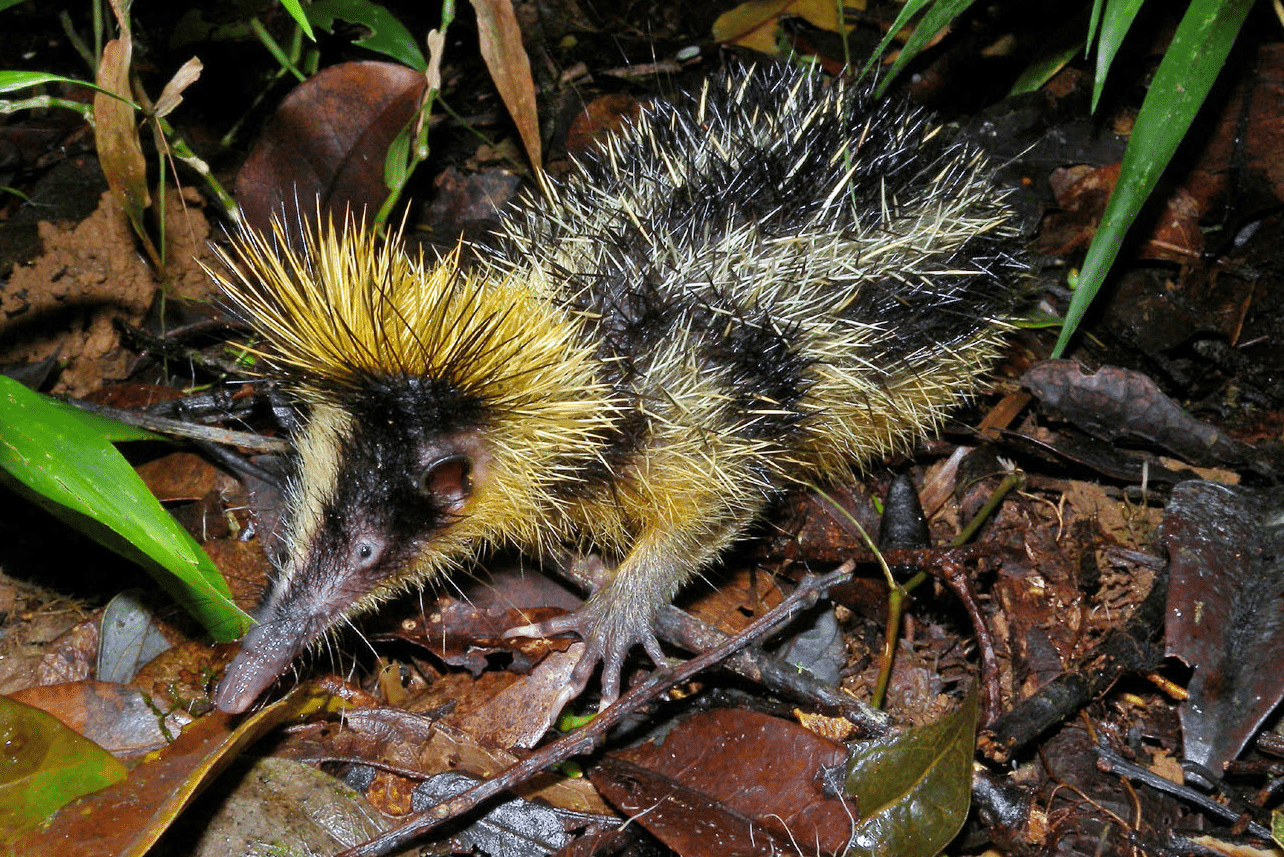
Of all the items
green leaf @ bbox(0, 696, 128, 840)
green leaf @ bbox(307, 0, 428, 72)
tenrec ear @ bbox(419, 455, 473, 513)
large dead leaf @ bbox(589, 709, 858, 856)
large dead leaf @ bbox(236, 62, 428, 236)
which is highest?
green leaf @ bbox(307, 0, 428, 72)

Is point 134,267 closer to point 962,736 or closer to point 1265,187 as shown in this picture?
point 962,736

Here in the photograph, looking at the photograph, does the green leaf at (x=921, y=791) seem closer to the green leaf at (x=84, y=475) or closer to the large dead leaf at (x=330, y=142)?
the green leaf at (x=84, y=475)

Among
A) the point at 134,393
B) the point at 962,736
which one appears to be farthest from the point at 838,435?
the point at 134,393

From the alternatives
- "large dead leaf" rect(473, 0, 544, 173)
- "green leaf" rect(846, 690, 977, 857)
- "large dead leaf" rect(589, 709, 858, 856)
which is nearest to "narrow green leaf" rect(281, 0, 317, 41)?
"large dead leaf" rect(473, 0, 544, 173)

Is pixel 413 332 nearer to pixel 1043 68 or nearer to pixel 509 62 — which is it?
pixel 509 62

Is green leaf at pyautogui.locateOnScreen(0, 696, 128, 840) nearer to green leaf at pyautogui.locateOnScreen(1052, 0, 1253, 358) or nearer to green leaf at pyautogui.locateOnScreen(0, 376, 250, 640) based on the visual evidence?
green leaf at pyautogui.locateOnScreen(0, 376, 250, 640)

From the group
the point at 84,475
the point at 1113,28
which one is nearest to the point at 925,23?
the point at 1113,28

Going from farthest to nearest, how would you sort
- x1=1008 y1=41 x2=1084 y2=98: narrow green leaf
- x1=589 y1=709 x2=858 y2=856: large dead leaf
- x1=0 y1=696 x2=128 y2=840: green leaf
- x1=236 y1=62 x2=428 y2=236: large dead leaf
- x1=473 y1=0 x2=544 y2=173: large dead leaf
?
x1=1008 y1=41 x2=1084 y2=98: narrow green leaf → x1=236 y1=62 x2=428 y2=236: large dead leaf → x1=473 y1=0 x2=544 y2=173: large dead leaf → x1=589 y1=709 x2=858 y2=856: large dead leaf → x1=0 y1=696 x2=128 y2=840: green leaf

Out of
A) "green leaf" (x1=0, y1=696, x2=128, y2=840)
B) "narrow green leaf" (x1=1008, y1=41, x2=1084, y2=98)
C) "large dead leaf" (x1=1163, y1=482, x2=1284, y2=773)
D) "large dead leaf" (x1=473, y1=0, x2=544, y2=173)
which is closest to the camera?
"green leaf" (x1=0, y1=696, x2=128, y2=840)
